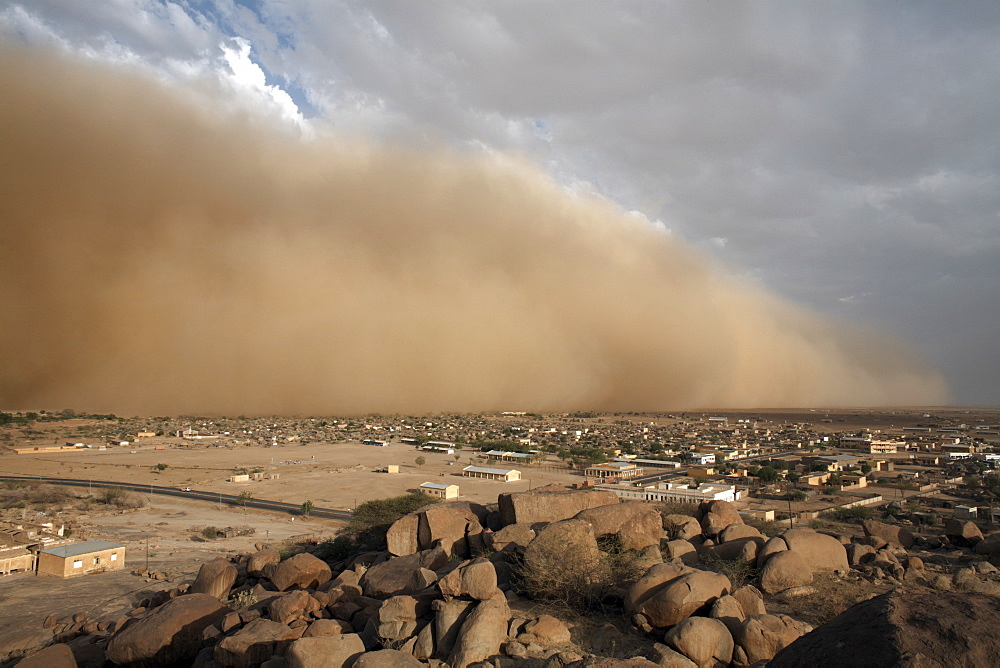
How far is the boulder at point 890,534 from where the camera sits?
7.24m

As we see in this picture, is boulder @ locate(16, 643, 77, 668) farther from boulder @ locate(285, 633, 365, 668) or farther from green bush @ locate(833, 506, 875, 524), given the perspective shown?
green bush @ locate(833, 506, 875, 524)

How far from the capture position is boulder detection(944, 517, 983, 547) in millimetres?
7375

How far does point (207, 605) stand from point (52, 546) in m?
8.98

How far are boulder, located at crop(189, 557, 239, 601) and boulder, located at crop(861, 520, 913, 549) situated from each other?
736 centimetres

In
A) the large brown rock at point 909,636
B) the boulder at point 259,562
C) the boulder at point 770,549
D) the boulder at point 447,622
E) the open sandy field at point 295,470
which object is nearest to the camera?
the large brown rock at point 909,636

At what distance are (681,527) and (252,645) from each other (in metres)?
4.25

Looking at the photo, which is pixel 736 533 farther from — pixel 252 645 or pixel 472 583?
pixel 252 645

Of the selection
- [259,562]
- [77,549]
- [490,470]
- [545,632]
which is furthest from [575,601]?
[490,470]

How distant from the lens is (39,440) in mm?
35656

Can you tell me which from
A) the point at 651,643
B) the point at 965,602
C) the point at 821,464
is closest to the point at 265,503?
the point at 651,643

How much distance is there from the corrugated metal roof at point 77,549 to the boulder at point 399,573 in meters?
8.31

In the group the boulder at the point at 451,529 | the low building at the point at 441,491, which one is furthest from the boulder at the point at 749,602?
the low building at the point at 441,491

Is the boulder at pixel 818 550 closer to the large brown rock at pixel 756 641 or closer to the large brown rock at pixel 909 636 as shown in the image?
the large brown rock at pixel 756 641

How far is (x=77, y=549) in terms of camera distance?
11.3 m
